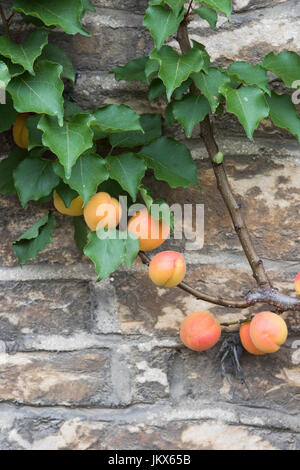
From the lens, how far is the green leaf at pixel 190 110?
1072 mm

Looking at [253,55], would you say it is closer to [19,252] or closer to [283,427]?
[19,252]

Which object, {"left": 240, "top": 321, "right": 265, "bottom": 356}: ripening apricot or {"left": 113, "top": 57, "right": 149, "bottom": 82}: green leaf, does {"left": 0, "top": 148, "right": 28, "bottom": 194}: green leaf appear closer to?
{"left": 113, "top": 57, "right": 149, "bottom": 82}: green leaf

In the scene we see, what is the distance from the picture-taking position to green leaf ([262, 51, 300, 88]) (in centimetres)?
107

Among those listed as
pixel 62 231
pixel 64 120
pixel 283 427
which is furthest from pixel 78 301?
pixel 283 427

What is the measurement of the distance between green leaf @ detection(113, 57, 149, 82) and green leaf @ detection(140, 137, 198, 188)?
0.43ft

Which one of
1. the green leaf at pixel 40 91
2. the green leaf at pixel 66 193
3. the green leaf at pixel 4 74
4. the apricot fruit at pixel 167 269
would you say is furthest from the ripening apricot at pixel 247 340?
the green leaf at pixel 4 74

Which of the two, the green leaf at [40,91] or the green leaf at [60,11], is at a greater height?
the green leaf at [60,11]

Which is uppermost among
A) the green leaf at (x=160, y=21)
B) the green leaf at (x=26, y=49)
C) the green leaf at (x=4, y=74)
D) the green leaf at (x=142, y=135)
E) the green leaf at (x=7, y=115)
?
the green leaf at (x=160, y=21)

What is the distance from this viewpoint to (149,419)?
1.15 metres

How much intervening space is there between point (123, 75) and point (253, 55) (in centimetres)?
27

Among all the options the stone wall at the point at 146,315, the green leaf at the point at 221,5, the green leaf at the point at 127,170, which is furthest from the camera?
the stone wall at the point at 146,315

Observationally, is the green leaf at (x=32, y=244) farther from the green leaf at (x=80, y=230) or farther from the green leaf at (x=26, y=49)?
the green leaf at (x=26, y=49)

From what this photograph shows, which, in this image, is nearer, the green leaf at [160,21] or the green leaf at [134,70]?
the green leaf at [160,21]

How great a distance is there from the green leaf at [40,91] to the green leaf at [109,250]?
Answer: 0.21m
